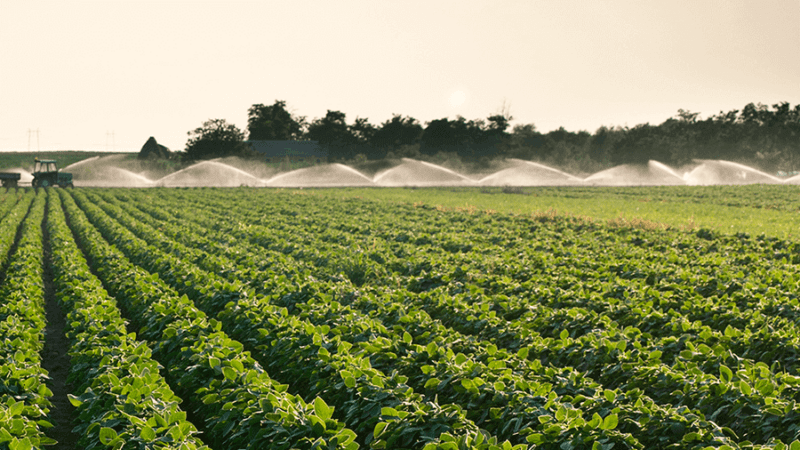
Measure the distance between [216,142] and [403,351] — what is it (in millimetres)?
69811

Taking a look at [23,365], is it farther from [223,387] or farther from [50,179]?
[50,179]

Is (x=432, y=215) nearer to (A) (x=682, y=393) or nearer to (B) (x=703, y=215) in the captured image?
(B) (x=703, y=215)

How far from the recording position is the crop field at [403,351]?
437 centimetres

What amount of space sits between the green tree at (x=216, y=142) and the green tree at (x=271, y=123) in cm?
2532

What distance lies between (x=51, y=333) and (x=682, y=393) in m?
8.74

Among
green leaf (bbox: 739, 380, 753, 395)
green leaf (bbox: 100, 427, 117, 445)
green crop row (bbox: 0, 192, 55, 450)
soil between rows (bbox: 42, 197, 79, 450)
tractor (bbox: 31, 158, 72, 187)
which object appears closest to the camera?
green leaf (bbox: 100, 427, 117, 445)

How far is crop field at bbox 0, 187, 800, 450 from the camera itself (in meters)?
4.37

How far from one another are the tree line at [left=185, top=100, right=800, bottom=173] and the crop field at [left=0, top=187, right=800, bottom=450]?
67051mm

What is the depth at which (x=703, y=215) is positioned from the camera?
24.6m

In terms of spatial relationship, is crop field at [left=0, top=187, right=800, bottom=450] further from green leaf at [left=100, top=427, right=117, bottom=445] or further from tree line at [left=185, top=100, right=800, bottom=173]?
tree line at [left=185, top=100, right=800, bottom=173]

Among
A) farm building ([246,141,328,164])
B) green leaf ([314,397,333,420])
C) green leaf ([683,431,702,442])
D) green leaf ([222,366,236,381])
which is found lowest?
green leaf ([683,431,702,442])

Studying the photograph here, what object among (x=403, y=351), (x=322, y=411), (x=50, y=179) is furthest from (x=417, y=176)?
(x=322, y=411)

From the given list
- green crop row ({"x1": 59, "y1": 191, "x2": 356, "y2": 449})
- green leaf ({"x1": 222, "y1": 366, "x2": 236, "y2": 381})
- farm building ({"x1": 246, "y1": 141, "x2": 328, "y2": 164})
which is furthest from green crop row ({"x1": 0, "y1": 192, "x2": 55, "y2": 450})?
farm building ({"x1": 246, "y1": 141, "x2": 328, "y2": 164})

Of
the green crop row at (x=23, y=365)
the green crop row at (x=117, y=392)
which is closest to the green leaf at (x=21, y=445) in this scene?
the green crop row at (x=23, y=365)
